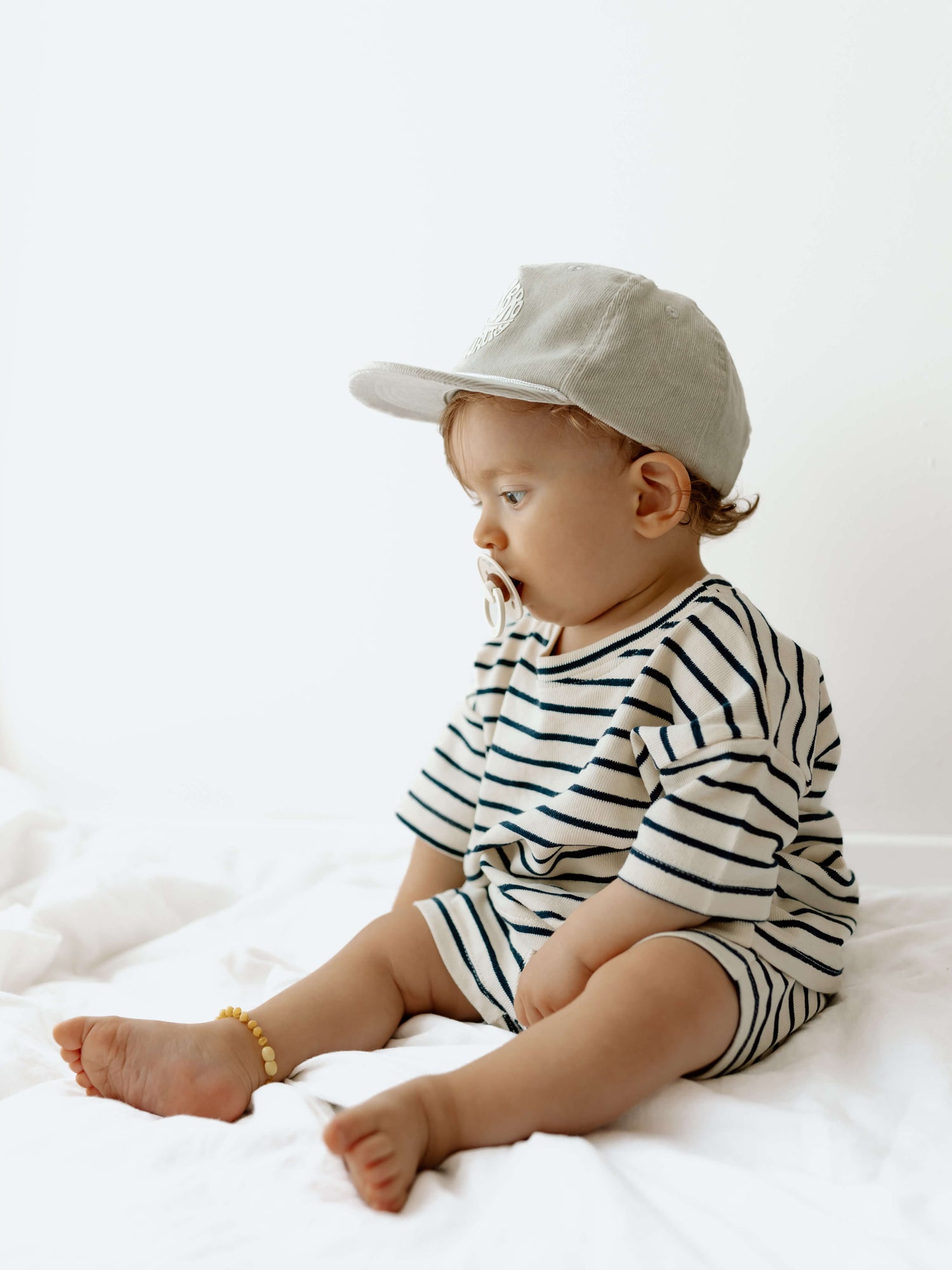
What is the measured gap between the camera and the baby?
74 cm

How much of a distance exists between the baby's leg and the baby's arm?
0.29 feet

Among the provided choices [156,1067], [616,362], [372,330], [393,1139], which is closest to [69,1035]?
[156,1067]

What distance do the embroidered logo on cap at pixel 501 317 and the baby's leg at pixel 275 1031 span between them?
479 millimetres

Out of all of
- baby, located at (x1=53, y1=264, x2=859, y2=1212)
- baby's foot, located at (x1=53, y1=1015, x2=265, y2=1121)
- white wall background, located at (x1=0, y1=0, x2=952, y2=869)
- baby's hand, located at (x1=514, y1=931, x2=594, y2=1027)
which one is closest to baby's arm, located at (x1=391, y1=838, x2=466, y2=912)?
baby, located at (x1=53, y1=264, x2=859, y2=1212)

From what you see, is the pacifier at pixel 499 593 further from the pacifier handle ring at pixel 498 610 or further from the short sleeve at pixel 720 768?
the short sleeve at pixel 720 768

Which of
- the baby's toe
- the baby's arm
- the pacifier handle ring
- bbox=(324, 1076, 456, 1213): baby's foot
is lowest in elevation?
the baby's arm

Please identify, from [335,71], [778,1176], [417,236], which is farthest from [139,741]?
[778,1176]

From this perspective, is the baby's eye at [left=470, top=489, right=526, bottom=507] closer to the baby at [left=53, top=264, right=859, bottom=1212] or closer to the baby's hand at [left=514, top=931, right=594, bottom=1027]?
the baby at [left=53, top=264, right=859, bottom=1212]

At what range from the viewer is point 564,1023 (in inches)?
28.8

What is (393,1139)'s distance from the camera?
63 cm

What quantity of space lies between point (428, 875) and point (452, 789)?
0.08 m

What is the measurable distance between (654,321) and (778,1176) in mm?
620

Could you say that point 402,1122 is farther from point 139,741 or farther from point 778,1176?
point 139,741

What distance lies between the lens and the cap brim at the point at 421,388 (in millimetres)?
878
